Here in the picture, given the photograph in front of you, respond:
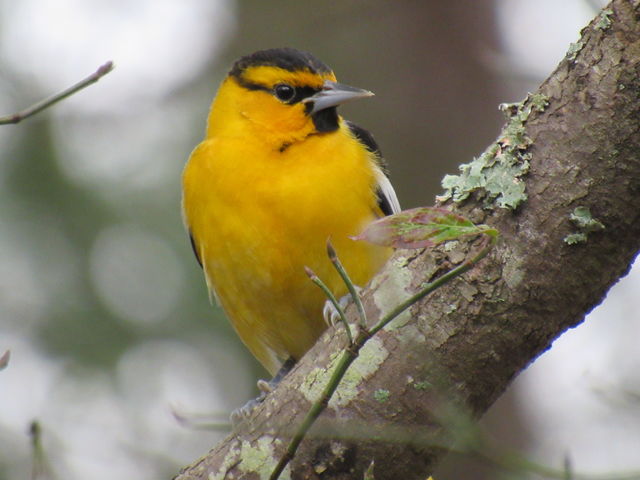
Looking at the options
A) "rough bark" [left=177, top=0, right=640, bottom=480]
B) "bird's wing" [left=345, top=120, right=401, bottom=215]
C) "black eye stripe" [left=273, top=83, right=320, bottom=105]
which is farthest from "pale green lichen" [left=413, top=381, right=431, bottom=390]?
"black eye stripe" [left=273, top=83, right=320, bottom=105]

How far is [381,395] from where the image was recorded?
295 centimetres

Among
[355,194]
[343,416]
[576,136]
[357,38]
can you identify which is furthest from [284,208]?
[357,38]

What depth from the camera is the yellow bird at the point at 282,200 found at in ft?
14.4

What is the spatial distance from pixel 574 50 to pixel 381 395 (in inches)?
48.1

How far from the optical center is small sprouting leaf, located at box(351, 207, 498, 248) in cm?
234

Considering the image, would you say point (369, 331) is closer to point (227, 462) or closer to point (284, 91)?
point (227, 462)

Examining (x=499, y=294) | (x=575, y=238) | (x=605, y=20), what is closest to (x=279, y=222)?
(x=499, y=294)

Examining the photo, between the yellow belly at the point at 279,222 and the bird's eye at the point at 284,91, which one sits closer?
the yellow belly at the point at 279,222

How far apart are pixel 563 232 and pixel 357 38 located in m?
5.25

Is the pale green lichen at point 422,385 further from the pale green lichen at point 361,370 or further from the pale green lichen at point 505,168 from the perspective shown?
the pale green lichen at point 505,168

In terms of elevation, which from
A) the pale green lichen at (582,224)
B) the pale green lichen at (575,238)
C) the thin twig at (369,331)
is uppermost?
the pale green lichen at (582,224)

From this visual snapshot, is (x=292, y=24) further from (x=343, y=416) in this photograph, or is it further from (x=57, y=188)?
(x=343, y=416)

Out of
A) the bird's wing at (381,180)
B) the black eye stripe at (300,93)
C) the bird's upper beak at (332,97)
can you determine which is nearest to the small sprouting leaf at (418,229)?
the bird's wing at (381,180)

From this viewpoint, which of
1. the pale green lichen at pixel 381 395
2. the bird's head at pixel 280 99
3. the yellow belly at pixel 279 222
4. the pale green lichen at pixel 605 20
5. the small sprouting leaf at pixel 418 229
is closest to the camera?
the small sprouting leaf at pixel 418 229
